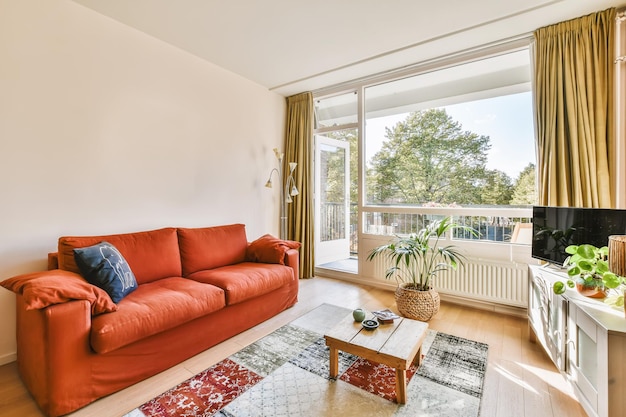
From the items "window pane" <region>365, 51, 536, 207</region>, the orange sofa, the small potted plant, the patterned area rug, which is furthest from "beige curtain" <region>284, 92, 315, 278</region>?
the small potted plant

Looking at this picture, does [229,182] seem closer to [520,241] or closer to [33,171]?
[33,171]

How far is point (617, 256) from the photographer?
1500 millimetres

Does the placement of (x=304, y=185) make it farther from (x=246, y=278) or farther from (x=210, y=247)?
(x=246, y=278)

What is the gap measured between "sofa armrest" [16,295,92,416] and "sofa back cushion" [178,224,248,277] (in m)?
1.20

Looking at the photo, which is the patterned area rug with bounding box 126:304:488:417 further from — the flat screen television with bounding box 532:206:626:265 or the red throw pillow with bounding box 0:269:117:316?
the flat screen television with bounding box 532:206:626:265

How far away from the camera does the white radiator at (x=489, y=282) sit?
288cm

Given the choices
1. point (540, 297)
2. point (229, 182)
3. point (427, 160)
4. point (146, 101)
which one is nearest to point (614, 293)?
point (540, 297)

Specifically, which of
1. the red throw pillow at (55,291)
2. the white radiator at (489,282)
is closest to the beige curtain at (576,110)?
the white radiator at (489,282)

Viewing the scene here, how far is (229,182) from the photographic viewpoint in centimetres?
370

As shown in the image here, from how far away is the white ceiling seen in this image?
243 centimetres

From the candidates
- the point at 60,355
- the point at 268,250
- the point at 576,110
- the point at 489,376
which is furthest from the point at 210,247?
the point at 576,110

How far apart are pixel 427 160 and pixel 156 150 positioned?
3023 mm

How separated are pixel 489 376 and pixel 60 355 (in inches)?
100

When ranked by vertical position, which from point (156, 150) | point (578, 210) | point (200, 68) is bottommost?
point (578, 210)
